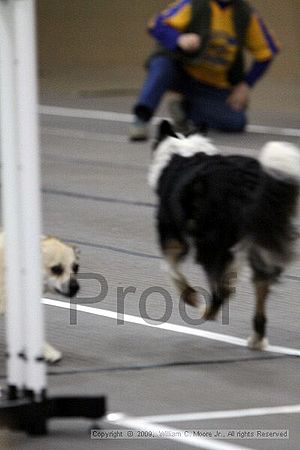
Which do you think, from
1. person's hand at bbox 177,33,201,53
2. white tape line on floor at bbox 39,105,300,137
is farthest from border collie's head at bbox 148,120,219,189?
white tape line on floor at bbox 39,105,300,137

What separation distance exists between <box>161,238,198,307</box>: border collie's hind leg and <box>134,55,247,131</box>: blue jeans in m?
5.70

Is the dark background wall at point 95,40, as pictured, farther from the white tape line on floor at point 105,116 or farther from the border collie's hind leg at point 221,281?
the border collie's hind leg at point 221,281

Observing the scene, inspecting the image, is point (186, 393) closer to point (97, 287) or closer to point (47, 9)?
point (97, 287)

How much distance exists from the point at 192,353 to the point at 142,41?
13060 millimetres

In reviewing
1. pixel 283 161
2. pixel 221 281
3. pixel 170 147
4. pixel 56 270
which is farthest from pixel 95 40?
pixel 283 161

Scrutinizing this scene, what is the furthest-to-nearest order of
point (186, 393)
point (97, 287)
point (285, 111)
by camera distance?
point (285, 111), point (97, 287), point (186, 393)

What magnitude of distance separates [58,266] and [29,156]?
1.15 m

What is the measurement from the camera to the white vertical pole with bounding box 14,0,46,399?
12.9ft

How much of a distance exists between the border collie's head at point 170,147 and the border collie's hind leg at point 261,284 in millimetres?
588

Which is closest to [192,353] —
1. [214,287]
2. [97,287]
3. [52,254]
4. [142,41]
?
[214,287]

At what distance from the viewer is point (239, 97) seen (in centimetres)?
1140

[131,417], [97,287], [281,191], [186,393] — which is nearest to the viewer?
[131,417]

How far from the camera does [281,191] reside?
4.98 meters

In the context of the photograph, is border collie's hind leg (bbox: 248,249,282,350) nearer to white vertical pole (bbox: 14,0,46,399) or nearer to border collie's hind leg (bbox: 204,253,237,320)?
border collie's hind leg (bbox: 204,253,237,320)
